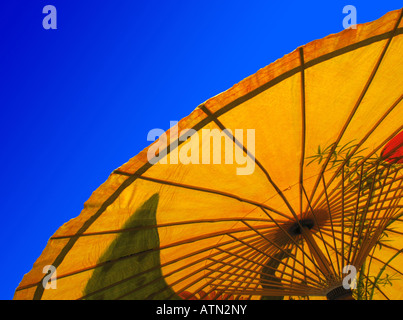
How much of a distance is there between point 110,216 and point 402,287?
3.02 metres

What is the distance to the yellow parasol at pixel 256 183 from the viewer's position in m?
2.27

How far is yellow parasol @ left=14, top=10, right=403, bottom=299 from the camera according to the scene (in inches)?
89.2

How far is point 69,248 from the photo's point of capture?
2.74 metres

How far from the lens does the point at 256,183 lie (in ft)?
9.27

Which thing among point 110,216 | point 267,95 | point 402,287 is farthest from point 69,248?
point 402,287

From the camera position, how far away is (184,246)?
129 inches
